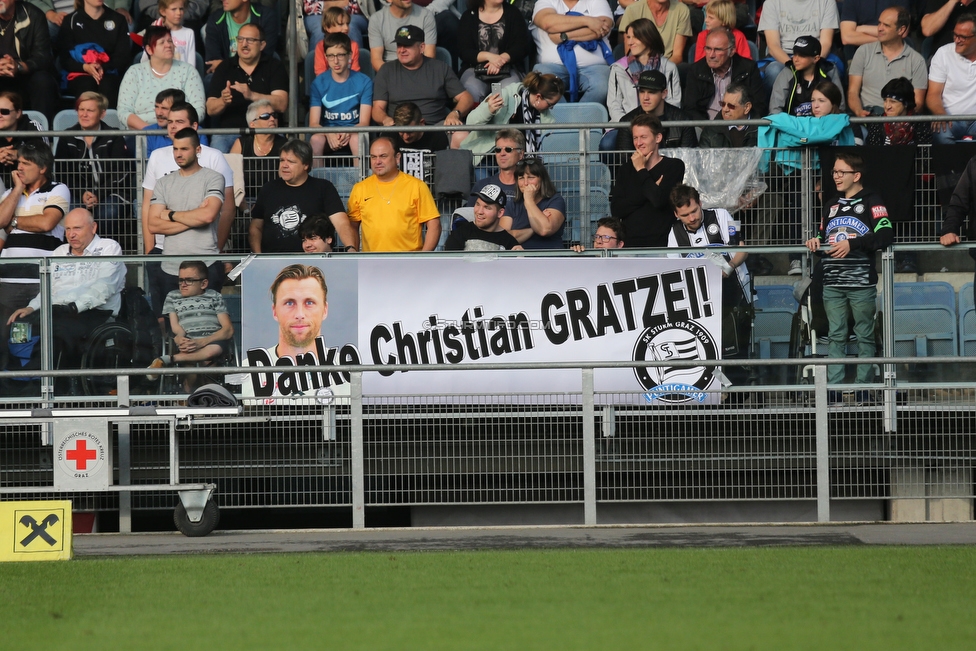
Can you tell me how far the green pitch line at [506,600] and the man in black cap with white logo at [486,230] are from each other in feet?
Result: 11.8

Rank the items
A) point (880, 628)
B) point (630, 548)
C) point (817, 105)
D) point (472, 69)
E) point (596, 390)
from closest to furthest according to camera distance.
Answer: point (880, 628) < point (630, 548) < point (596, 390) < point (817, 105) < point (472, 69)

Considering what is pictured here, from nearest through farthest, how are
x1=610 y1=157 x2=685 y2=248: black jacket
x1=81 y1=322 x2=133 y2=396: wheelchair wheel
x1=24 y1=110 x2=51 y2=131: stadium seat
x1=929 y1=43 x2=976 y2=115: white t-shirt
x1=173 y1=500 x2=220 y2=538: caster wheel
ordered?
1. x1=173 y1=500 x2=220 y2=538: caster wheel
2. x1=81 y1=322 x2=133 y2=396: wheelchair wheel
3. x1=610 y1=157 x2=685 y2=248: black jacket
4. x1=929 y1=43 x2=976 y2=115: white t-shirt
5. x1=24 y1=110 x2=51 y2=131: stadium seat

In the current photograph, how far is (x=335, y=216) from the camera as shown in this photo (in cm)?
1160

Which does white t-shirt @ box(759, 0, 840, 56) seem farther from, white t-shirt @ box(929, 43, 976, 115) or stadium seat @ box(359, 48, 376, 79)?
stadium seat @ box(359, 48, 376, 79)

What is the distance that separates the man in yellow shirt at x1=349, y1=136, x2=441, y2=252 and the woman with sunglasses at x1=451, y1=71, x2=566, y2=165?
32.9 inches

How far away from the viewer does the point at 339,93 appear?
13.1 m

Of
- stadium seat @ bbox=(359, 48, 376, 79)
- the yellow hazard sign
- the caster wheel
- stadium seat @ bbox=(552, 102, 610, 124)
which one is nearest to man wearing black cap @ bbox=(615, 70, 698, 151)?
stadium seat @ bbox=(552, 102, 610, 124)

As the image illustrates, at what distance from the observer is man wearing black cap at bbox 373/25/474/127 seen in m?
13.0

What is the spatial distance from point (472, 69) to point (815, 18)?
153 inches

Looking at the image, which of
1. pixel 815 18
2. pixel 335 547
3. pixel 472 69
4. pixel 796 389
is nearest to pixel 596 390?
pixel 796 389

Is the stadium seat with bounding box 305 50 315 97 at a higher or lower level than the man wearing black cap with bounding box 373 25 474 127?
higher

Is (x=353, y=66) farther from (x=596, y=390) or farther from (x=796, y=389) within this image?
(x=796, y=389)

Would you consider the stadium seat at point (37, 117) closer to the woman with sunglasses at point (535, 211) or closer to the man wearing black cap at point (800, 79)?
the woman with sunglasses at point (535, 211)

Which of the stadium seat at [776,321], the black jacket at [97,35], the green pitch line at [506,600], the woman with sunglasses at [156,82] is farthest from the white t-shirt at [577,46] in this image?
the green pitch line at [506,600]
